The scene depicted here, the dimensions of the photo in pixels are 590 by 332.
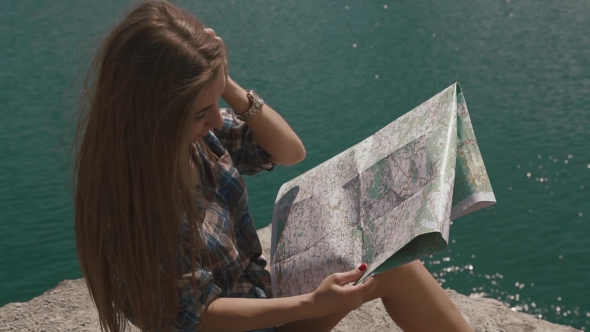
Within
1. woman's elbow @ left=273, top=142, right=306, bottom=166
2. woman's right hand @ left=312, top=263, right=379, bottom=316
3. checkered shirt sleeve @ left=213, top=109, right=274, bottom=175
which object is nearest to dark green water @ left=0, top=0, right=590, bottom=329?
checkered shirt sleeve @ left=213, top=109, right=274, bottom=175

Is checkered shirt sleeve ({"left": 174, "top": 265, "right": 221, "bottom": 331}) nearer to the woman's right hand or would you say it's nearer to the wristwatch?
the woman's right hand

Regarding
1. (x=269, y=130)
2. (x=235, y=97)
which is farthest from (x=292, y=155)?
(x=235, y=97)

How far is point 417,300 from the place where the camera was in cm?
139

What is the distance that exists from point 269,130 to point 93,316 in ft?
3.94

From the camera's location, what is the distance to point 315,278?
1327 millimetres

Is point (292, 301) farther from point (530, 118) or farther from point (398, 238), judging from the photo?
point (530, 118)

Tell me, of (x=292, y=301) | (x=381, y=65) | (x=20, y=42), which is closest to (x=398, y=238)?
(x=292, y=301)

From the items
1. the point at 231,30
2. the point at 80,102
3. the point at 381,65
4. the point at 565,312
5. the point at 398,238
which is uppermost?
the point at 231,30

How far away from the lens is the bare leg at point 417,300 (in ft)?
4.49

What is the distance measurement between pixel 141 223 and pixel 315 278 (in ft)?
1.14

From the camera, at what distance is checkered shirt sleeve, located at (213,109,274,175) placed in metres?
1.53

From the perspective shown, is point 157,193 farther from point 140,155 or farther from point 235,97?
point 235,97

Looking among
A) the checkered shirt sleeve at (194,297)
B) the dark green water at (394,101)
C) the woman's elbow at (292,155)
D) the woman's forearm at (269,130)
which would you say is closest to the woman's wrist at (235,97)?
the woman's forearm at (269,130)

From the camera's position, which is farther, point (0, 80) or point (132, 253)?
point (0, 80)
